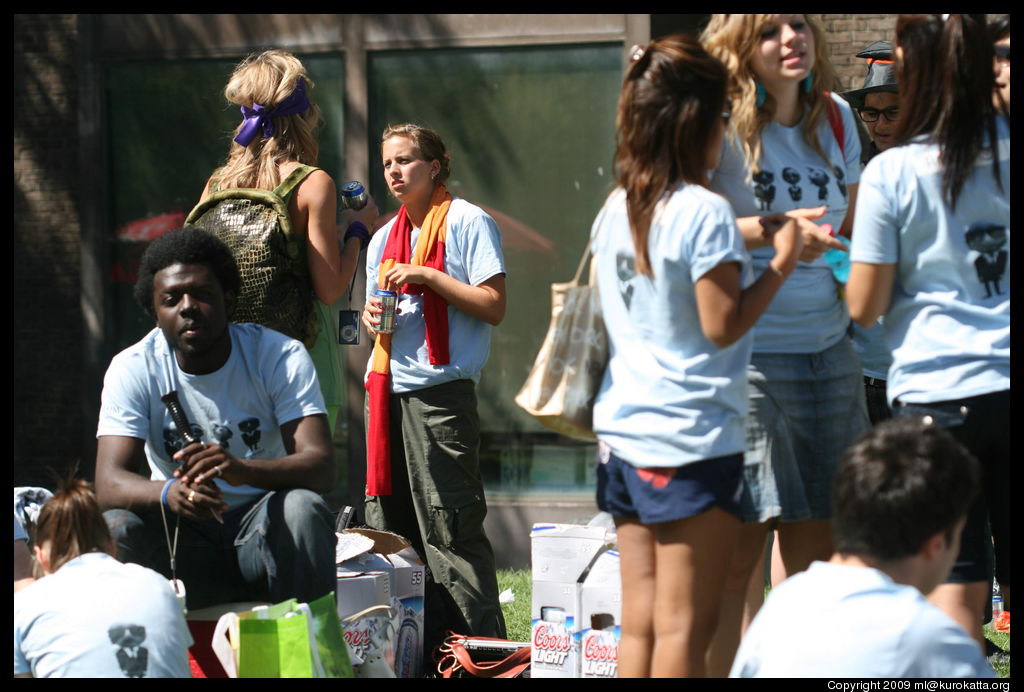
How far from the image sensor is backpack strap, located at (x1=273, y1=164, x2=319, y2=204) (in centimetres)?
473

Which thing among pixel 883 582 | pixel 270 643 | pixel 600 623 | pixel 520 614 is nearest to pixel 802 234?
pixel 883 582

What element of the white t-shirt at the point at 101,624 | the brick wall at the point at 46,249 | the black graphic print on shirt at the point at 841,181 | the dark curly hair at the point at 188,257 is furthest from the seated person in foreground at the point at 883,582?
the brick wall at the point at 46,249

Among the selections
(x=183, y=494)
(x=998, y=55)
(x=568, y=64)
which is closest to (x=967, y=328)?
(x=998, y=55)

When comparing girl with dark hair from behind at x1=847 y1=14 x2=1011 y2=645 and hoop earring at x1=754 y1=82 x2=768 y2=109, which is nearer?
girl with dark hair from behind at x1=847 y1=14 x2=1011 y2=645

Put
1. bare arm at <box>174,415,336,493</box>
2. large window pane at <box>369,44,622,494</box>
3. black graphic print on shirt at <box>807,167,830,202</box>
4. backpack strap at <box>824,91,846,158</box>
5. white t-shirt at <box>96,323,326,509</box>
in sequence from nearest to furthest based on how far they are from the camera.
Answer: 1. black graphic print on shirt at <box>807,167,830,202</box>
2. backpack strap at <box>824,91,846,158</box>
3. bare arm at <box>174,415,336,493</box>
4. white t-shirt at <box>96,323,326,509</box>
5. large window pane at <box>369,44,622,494</box>

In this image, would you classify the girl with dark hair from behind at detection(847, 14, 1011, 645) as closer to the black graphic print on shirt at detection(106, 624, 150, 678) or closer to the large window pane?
the black graphic print on shirt at detection(106, 624, 150, 678)

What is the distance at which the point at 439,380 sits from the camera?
496cm

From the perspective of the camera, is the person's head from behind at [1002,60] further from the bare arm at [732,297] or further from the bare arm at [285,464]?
the bare arm at [285,464]

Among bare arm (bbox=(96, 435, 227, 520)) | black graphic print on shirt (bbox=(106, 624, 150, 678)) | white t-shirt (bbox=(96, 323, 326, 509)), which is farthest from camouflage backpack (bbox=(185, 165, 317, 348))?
black graphic print on shirt (bbox=(106, 624, 150, 678))

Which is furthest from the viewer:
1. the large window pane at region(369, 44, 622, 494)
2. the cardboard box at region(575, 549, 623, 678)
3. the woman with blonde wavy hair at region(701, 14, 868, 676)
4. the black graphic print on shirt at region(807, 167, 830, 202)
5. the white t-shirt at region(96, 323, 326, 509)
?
the large window pane at region(369, 44, 622, 494)

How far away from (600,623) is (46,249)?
17.3 feet

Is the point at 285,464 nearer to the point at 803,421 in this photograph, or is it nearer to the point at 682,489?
the point at 682,489

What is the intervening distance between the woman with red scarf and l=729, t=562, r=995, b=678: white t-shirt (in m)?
2.44

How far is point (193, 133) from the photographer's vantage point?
25.8 feet
